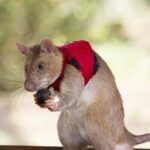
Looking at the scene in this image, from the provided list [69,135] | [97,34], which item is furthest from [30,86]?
[97,34]

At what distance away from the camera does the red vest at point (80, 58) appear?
89cm

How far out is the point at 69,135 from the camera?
0.96 meters

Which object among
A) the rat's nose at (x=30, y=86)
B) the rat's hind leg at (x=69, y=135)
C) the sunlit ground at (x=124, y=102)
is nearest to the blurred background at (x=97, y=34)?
the sunlit ground at (x=124, y=102)

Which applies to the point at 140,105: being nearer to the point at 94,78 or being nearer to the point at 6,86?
the point at 6,86

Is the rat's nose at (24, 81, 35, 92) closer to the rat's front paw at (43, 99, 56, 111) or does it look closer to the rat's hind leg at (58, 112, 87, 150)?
the rat's front paw at (43, 99, 56, 111)

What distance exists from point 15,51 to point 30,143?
0.36 meters

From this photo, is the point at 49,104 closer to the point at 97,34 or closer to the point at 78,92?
the point at 78,92

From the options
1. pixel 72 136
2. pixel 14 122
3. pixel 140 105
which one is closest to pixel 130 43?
pixel 140 105

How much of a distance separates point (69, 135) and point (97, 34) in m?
0.79

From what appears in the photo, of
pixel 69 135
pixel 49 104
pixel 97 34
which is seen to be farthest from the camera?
pixel 97 34

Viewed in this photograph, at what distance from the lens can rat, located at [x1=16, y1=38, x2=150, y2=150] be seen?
2.80 ft

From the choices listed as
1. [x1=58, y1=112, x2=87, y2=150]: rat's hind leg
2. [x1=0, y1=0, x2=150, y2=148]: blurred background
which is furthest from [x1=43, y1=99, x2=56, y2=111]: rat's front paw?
[x1=0, y1=0, x2=150, y2=148]: blurred background

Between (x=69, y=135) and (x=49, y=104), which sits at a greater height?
(x=49, y=104)

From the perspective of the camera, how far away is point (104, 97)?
0.92 metres
